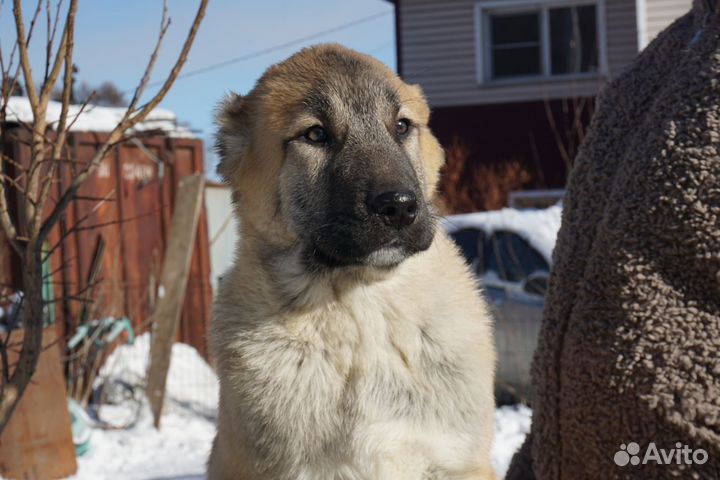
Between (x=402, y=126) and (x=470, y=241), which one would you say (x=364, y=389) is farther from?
(x=470, y=241)

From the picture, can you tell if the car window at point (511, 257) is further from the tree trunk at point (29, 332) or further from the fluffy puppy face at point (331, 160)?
the tree trunk at point (29, 332)

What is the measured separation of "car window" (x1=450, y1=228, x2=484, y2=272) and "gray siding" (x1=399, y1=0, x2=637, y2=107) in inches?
348

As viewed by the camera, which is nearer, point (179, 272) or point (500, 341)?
point (500, 341)

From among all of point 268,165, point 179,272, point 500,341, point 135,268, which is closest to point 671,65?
point 268,165

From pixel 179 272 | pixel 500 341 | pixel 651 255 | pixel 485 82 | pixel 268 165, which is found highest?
pixel 485 82

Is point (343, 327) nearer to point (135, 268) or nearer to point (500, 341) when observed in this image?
point (500, 341)

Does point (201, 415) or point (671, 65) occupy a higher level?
point (671, 65)

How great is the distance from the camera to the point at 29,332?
331 centimetres

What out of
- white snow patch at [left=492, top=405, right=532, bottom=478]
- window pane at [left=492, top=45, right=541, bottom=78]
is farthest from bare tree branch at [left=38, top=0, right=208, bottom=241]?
window pane at [left=492, top=45, right=541, bottom=78]

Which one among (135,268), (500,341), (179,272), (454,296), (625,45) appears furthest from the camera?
(625,45)

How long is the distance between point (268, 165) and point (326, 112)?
34 centimetres

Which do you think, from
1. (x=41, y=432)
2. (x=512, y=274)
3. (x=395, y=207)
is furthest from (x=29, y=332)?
(x=512, y=274)

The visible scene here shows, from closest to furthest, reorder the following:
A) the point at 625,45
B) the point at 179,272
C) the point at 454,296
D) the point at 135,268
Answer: the point at 454,296 → the point at 179,272 → the point at 135,268 → the point at 625,45

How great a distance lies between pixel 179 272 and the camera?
8.48 m
